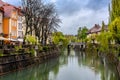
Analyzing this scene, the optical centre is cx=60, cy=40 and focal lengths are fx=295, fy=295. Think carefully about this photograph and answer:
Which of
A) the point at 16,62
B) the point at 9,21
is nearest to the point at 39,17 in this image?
the point at 9,21

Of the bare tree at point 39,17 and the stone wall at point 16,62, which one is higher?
the bare tree at point 39,17

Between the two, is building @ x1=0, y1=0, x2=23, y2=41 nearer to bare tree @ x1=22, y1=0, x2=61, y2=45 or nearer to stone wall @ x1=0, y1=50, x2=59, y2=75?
bare tree @ x1=22, y1=0, x2=61, y2=45

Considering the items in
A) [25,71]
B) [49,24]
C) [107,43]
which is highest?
[49,24]

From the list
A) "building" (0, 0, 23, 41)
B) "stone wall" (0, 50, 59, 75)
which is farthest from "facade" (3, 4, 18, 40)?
"stone wall" (0, 50, 59, 75)

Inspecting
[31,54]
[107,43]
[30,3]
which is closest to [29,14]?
[30,3]

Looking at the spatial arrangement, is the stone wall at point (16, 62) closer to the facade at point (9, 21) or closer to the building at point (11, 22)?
the building at point (11, 22)

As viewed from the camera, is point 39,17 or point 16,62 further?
point 39,17

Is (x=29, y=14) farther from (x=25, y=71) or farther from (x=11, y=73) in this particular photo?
(x=11, y=73)

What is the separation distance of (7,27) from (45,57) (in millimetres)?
12579

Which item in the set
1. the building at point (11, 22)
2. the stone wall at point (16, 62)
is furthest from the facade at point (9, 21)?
the stone wall at point (16, 62)

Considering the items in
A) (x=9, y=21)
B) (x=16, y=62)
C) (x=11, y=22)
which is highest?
(x=9, y=21)

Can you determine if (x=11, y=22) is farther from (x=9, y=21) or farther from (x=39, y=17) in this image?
(x=39, y=17)

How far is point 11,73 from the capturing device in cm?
3638

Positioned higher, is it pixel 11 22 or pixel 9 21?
pixel 9 21
